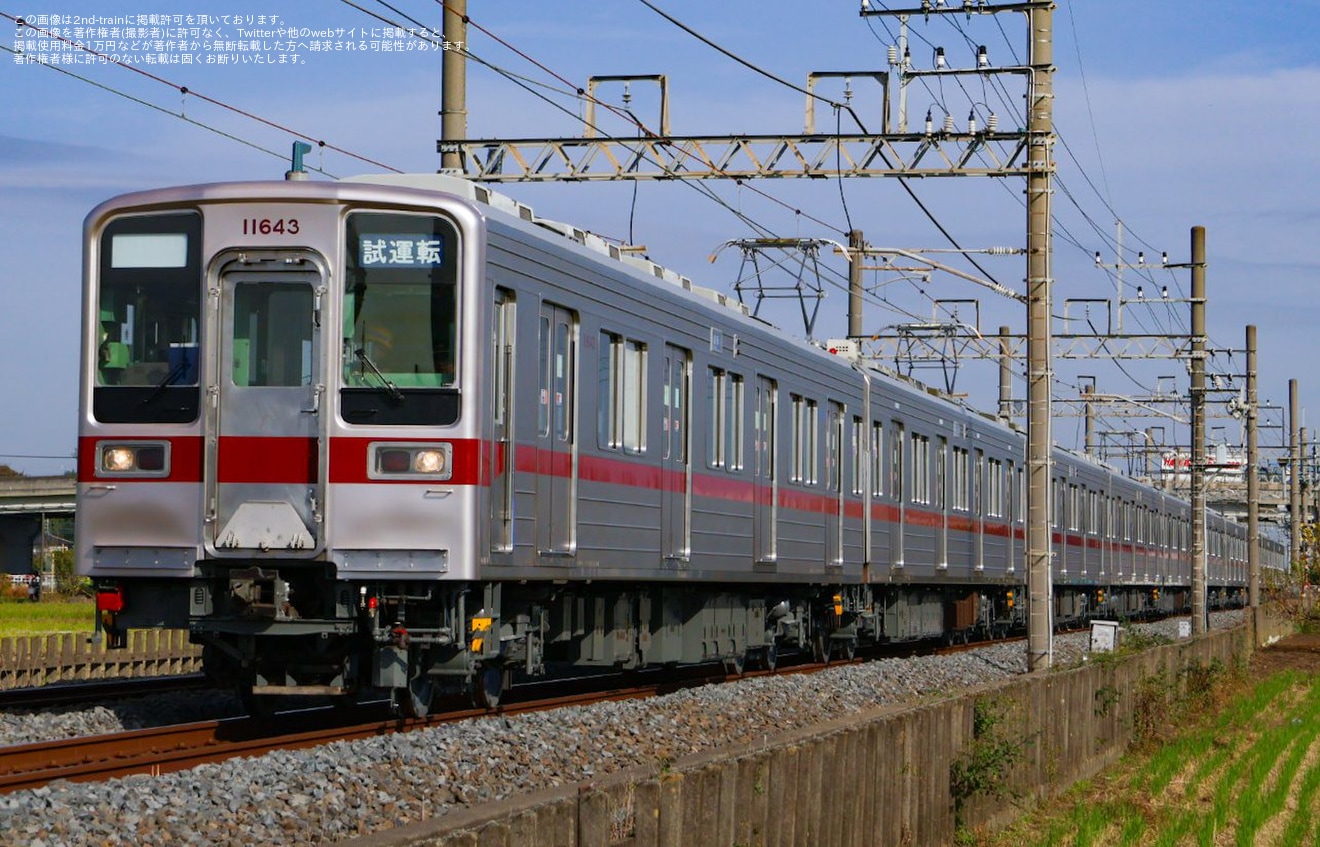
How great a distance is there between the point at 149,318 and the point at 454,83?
7360mm

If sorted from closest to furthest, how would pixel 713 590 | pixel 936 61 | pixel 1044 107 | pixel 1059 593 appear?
pixel 713 590 < pixel 1044 107 < pixel 936 61 < pixel 1059 593

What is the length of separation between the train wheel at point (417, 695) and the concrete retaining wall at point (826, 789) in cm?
343

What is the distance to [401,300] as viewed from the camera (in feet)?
35.6

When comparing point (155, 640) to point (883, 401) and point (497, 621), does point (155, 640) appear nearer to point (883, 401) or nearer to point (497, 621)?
point (883, 401)

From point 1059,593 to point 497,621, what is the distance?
23.0 metres

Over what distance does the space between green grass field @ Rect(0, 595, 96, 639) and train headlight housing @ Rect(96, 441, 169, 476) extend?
1970cm

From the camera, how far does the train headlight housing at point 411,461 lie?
34.8 feet

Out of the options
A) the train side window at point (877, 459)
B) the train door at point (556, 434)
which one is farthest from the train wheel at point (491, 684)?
the train side window at point (877, 459)

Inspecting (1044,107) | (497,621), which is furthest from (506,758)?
(1044,107)

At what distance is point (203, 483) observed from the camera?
1073 cm

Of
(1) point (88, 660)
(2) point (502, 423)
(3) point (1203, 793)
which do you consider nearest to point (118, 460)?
(2) point (502, 423)

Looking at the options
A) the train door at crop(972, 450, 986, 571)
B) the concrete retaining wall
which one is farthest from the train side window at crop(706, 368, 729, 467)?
the train door at crop(972, 450, 986, 571)

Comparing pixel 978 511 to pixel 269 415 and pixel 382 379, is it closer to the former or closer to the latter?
pixel 382 379

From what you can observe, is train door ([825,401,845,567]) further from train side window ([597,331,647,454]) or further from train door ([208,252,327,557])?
train door ([208,252,327,557])
